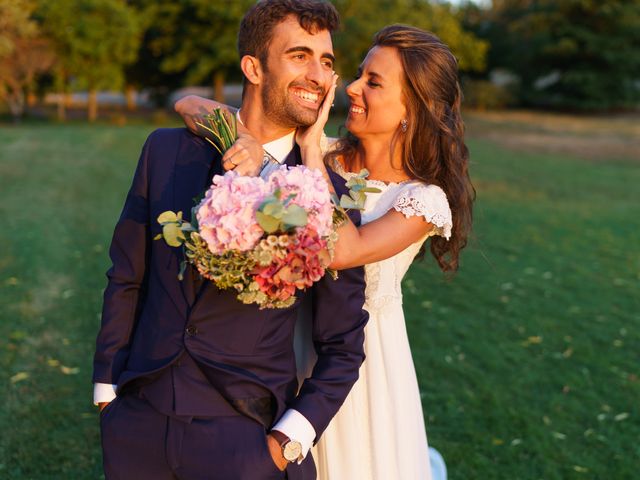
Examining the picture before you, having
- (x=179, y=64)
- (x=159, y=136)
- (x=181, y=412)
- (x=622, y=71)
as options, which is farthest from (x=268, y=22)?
(x=622, y=71)

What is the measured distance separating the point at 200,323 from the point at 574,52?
46.8 metres

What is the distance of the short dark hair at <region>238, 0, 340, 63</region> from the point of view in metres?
2.94

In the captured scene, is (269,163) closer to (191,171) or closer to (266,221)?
(191,171)

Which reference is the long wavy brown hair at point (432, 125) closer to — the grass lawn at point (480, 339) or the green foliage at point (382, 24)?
the grass lawn at point (480, 339)

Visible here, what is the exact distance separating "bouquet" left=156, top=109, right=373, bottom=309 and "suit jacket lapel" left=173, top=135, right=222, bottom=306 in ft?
1.43

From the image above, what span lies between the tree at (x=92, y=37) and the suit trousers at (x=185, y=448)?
3496 cm

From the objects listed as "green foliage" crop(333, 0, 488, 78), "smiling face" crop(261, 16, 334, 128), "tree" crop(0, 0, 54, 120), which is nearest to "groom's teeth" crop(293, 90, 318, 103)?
"smiling face" crop(261, 16, 334, 128)

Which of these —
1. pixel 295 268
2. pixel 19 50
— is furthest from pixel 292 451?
pixel 19 50

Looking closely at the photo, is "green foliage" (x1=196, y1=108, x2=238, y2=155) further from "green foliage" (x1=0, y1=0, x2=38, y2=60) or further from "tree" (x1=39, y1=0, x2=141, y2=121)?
"tree" (x1=39, y1=0, x2=141, y2=121)

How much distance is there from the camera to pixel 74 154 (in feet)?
65.6

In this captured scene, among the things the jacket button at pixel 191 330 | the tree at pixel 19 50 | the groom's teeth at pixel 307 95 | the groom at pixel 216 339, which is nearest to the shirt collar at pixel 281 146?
the groom at pixel 216 339

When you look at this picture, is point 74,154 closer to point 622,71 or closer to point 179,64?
point 179,64

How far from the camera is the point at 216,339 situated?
252 cm

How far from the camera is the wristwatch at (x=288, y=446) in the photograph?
98.8 inches
